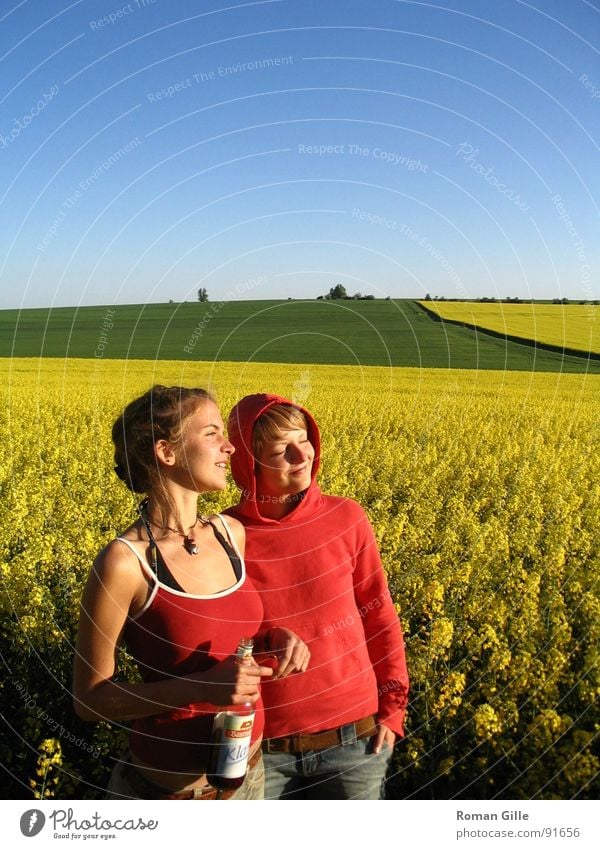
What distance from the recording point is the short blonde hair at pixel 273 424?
2.73 metres

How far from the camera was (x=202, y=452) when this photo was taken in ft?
8.07

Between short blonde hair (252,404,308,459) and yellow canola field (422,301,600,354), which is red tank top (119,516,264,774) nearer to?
short blonde hair (252,404,308,459)

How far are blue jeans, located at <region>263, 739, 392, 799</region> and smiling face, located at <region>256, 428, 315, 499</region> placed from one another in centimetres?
100

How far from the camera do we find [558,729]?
3955mm

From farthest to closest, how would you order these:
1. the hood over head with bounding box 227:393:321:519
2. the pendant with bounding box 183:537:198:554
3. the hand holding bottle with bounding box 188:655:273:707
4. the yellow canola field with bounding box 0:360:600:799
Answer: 1. the yellow canola field with bounding box 0:360:600:799
2. the hood over head with bounding box 227:393:321:519
3. the pendant with bounding box 183:537:198:554
4. the hand holding bottle with bounding box 188:655:273:707

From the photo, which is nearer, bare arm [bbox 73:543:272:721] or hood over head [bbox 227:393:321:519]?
bare arm [bbox 73:543:272:721]

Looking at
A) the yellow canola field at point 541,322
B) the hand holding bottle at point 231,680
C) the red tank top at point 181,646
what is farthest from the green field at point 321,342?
the hand holding bottle at point 231,680

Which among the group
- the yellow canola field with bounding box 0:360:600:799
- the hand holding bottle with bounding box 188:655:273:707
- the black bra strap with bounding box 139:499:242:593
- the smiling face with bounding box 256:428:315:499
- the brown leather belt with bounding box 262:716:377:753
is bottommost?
the yellow canola field with bounding box 0:360:600:799

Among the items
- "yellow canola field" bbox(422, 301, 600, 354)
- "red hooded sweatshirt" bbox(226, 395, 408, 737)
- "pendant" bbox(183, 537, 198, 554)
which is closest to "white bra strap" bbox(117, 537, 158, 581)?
"pendant" bbox(183, 537, 198, 554)

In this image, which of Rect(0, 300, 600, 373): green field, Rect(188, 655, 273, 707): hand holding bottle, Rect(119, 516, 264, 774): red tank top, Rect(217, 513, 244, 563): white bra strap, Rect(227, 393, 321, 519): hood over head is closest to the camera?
Rect(188, 655, 273, 707): hand holding bottle

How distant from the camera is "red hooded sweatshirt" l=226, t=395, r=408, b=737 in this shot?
264 centimetres

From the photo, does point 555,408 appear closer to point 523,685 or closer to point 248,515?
point 523,685

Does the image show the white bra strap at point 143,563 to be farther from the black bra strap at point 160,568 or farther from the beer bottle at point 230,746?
the beer bottle at point 230,746
